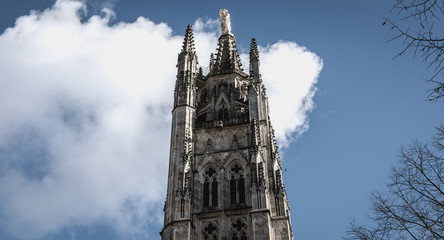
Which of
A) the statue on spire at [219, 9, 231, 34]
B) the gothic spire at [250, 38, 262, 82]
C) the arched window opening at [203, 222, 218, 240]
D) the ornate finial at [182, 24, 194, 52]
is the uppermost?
the statue on spire at [219, 9, 231, 34]

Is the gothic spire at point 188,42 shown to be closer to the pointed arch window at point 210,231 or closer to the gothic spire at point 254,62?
the gothic spire at point 254,62

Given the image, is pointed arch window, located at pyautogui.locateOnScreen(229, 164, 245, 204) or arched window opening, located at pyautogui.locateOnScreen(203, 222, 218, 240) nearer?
arched window opening, located at pyautogui.locateOnScreen(203, 222, 218, 240)

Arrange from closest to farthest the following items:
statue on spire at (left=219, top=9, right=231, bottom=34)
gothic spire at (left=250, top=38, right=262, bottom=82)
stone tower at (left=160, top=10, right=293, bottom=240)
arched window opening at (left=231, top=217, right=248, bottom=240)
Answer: stone tower at (left=160, top=10, right=293, bottom=240) → arched window opening at (left=231, top=217, right=248, bottom=240) → gothic spire at (left=250, top=38, right=262, bottom=82) → statue on spire at (left=219, top=9, right=231, bottom=34)

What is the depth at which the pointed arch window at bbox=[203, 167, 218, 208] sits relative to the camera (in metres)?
32.0

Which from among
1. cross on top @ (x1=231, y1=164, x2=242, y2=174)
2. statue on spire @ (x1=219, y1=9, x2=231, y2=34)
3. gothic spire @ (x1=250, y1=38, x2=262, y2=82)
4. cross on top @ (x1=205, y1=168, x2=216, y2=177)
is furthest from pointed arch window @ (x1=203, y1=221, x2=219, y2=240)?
statue on spire @ (x1=219, y1=9, x2=231, y2=34)

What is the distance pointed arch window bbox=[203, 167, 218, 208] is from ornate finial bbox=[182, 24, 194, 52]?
12427 mm

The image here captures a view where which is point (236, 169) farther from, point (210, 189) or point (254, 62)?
point (254, 62)

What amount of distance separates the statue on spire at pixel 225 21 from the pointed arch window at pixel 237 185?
1888cm

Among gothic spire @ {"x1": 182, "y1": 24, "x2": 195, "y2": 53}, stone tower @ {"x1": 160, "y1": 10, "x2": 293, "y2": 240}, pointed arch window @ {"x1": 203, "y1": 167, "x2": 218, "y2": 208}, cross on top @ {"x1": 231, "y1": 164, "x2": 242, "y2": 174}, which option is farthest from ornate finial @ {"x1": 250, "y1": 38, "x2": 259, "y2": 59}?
pointed arch window @ {"x1": 203, "y1": 167, "x2": 218, "y2": 208}

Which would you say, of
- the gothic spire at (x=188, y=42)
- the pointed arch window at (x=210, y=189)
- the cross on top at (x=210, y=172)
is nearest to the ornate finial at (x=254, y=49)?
the gothic spire at (x=188, y=42)

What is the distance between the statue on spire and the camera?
48.7 meters

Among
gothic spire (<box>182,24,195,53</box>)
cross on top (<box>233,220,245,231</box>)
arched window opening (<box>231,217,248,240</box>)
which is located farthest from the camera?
gothic spire (<box>182,24,195,53</box>)

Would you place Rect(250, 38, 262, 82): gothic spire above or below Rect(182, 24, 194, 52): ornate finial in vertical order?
below

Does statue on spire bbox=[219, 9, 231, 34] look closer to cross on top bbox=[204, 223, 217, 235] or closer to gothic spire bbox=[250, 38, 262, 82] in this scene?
gothic spire bbox=[250, 38, 262, 82]
